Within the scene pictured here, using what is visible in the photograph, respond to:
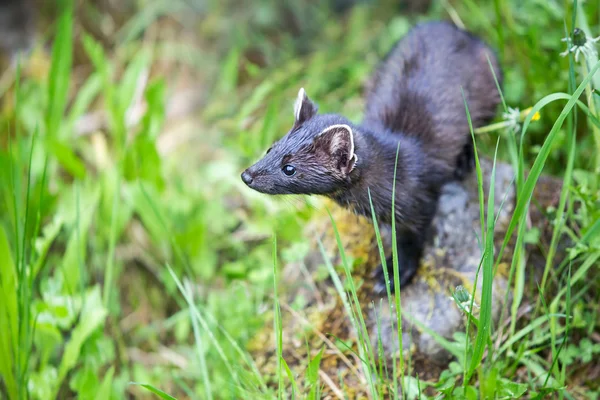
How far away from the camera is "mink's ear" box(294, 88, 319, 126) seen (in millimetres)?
3086

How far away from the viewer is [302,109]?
123 inches

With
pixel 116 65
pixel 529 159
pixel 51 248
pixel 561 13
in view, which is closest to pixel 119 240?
pixel 51 248

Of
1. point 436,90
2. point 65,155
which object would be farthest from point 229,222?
point 436,90

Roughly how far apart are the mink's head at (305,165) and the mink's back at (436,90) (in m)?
0.60

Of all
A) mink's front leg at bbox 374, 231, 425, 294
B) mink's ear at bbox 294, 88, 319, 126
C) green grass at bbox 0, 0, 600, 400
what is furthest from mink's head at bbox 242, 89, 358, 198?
mink's front leg at bbox 374, 231, 425, 294

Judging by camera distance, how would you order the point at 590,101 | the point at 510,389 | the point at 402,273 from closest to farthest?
the point at 510,389 < the point at 590,101 < the point at 402,273

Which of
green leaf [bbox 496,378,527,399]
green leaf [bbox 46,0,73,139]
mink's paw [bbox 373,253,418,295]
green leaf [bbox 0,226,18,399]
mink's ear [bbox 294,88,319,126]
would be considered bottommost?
green leaf [bbox 496,378,527,399]

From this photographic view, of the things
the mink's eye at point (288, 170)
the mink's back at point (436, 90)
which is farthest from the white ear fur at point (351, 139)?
the mink's back at point (436, 90)

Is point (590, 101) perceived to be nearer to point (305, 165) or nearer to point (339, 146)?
point (339, 146)

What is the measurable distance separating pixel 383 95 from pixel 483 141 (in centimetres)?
76

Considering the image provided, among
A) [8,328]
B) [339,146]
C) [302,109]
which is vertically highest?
[302,109]

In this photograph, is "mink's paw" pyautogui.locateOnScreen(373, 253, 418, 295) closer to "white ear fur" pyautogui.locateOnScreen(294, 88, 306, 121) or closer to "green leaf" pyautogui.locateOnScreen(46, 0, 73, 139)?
"white ear fur" pyautogui.locateOnScreen(294, 88, 306, 121)

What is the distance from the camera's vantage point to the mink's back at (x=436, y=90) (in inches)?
136

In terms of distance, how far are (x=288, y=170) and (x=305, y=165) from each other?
3.4 inches
